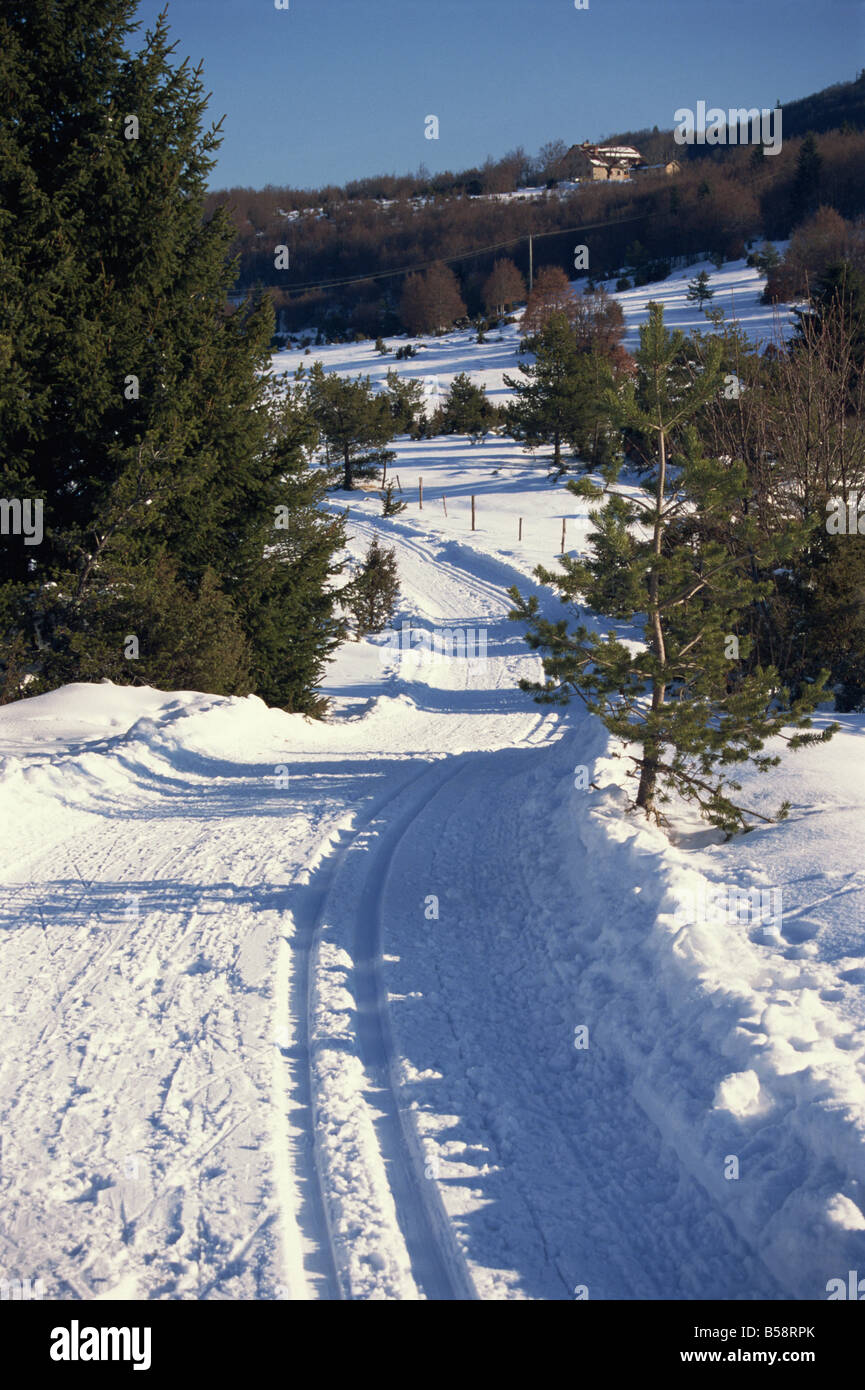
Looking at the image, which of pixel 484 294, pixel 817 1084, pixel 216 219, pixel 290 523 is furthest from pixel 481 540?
pixel 484 294

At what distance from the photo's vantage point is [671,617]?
7449 millimetres

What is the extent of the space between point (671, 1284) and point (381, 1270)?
1195 millimetres

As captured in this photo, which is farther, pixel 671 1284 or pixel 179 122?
pixel 179 122

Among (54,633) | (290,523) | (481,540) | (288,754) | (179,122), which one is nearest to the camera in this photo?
(288,754)

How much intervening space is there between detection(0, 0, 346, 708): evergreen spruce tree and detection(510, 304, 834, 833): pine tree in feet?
27.3

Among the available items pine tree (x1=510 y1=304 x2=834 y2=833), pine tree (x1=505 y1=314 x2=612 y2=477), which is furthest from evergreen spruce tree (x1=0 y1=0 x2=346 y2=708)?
pine tree (x1=505 y1=314 x2=612 y2=477)

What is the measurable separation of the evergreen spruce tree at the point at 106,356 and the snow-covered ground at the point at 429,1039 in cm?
417

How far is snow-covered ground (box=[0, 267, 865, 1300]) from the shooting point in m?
3.72

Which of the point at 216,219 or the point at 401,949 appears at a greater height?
the point at 216,219

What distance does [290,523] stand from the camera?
57.7 ft

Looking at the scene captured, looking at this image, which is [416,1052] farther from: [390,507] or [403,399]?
[403,399]

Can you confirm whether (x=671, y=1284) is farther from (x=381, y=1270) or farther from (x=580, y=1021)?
(x=580, y=1021)

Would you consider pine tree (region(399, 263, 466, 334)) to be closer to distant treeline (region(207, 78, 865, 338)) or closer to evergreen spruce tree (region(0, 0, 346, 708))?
distant treeline (region(207, 78, 865, 338))
